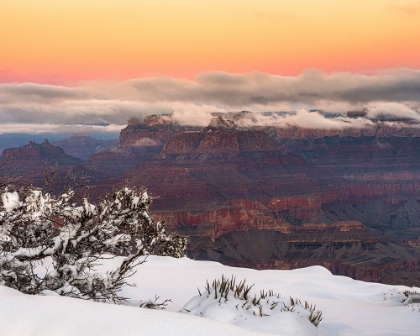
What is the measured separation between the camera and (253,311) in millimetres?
8414

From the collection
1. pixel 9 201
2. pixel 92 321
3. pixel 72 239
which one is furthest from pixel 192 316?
pixel 9 201

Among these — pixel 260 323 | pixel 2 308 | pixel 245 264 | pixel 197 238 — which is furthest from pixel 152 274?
pixel 197 238

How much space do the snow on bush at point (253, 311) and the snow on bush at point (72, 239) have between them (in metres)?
→ 1.70

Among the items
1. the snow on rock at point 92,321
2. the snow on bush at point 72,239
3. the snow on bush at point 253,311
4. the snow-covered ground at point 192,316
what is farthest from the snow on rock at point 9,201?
the snow on rock at point 92,321

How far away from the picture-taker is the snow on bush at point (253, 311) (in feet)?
26.5

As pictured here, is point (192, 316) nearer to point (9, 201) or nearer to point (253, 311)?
point (253, 311)

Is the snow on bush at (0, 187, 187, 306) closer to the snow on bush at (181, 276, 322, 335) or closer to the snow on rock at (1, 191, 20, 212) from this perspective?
A: the snow on rock at (1, 191, 20, 212)

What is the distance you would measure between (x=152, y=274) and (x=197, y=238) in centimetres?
15487

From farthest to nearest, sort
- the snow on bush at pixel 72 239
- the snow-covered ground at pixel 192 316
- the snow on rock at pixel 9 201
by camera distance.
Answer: the snow on bush at pixel 72 239 → the snow on rock at pixel 9 201 → the snow-covered ground at pixel 192 316

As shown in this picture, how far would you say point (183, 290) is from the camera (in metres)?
13.8

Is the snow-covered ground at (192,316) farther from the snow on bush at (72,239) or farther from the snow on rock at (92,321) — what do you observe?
the snow on bush at (72,239)

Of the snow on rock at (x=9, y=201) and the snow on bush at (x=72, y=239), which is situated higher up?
the snow on rock at (x=9, y=201)

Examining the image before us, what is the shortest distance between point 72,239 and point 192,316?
4490mm

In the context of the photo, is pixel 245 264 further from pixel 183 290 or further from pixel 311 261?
pixel 183 290
